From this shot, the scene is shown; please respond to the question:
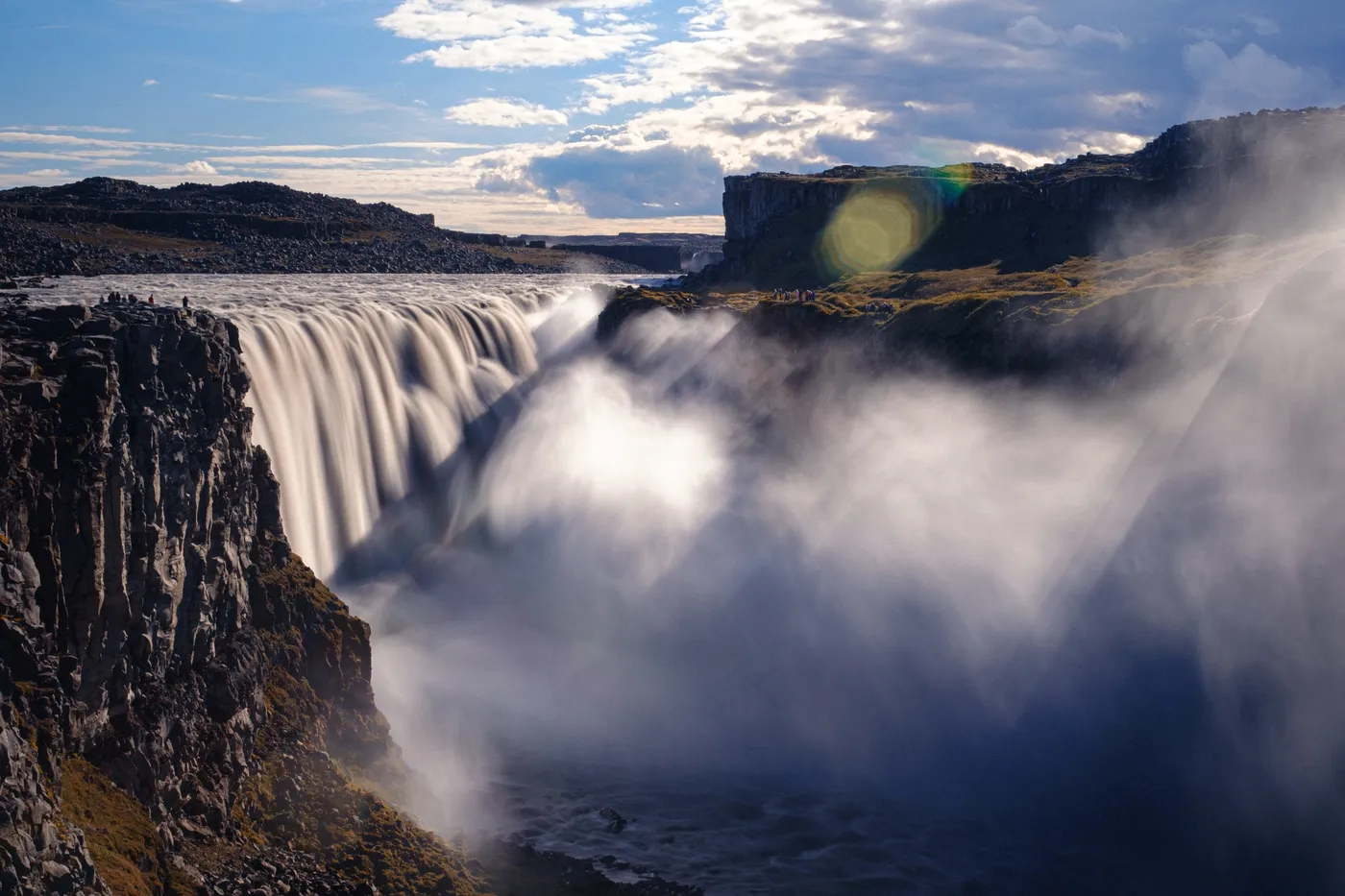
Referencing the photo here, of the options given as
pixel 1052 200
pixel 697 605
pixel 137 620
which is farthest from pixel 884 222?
pixel 137 620

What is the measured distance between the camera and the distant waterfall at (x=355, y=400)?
54.4 meters

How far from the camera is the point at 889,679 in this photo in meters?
46.0

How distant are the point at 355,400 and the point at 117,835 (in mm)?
41626

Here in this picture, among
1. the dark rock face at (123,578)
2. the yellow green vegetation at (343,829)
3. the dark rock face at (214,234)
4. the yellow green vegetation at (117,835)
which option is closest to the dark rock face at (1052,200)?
the dark rock face at (214,234)

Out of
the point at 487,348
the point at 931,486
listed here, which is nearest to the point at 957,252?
the point at 487,348

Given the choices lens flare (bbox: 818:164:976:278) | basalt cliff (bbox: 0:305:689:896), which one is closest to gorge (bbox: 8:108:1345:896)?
basalt cliff (bbox: 0:305:689:896)

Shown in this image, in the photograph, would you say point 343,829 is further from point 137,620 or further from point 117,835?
point 137,620

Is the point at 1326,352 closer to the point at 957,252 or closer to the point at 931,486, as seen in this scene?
the point at 931,486

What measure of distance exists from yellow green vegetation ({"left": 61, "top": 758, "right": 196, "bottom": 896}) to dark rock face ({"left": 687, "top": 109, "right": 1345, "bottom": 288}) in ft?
333

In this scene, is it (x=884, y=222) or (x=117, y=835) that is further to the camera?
(x=884, y=222)

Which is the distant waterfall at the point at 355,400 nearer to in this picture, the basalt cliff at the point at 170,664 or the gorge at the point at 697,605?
the gorge at the point at 697,605

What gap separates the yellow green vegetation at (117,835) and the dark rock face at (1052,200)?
101348 millimetres

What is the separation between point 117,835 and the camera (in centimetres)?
2377

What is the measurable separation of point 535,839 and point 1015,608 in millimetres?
22521
